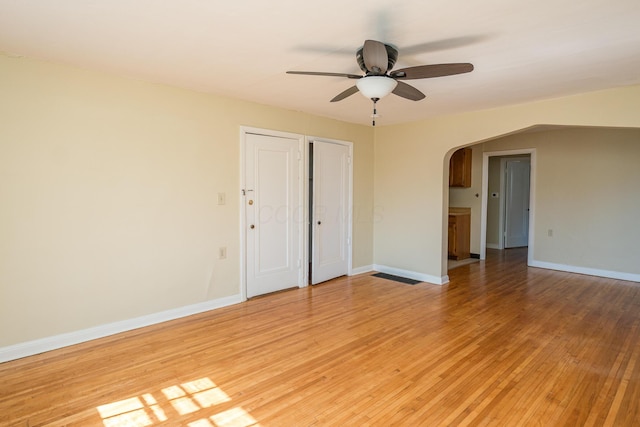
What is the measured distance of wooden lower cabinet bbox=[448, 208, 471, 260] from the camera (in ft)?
21.0

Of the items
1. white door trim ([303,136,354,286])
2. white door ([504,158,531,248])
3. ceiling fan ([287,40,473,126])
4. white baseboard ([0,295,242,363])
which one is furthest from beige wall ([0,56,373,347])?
white door ([504,158,531,248])

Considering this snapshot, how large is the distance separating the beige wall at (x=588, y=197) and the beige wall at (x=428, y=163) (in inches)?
88.5

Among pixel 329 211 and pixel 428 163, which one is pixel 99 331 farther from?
pixel 428 163

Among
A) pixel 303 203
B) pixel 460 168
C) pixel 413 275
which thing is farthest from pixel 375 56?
pixel 460 168

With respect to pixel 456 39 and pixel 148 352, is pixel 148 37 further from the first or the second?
pixel 148 352

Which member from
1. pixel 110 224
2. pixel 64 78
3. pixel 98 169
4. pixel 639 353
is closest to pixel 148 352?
pixel 110 224

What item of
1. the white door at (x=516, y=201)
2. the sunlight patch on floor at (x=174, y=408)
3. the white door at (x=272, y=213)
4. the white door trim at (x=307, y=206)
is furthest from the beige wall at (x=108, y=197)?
the white door at (x=516, y=201)

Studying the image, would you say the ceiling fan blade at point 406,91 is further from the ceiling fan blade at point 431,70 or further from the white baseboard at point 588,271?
the white baseboard at point 588,271

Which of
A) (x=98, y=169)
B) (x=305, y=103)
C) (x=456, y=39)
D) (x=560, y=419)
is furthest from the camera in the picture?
(x=305, y=103)

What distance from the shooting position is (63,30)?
7.26ft

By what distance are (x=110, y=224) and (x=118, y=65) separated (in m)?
1.39

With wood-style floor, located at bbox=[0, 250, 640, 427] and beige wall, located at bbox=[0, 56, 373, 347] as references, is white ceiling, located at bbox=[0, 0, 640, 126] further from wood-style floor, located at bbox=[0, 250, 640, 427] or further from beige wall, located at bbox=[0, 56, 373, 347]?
wood-style floor, located at bbox=[0, 250, 640, 427]

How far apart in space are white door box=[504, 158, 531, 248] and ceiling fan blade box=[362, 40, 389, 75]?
259 inches

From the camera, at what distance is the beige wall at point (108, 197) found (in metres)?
2.66
